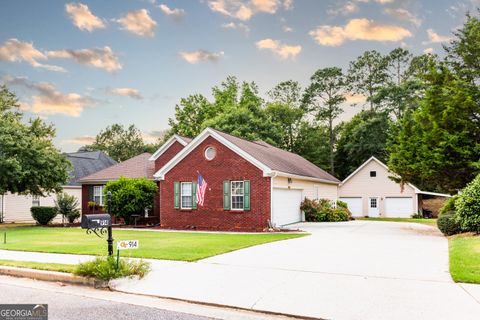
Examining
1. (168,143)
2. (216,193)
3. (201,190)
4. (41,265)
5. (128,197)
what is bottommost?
(41,265)

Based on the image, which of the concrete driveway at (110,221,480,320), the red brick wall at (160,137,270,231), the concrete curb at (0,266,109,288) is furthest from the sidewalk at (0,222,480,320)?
the red brick wall at (160,137,270,231)

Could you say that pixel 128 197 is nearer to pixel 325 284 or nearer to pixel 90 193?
pixel 90 193

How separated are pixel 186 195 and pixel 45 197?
14.2 m

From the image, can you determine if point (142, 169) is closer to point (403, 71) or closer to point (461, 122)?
point (461, 122)

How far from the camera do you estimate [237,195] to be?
21969 mm

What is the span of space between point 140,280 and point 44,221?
877 inches

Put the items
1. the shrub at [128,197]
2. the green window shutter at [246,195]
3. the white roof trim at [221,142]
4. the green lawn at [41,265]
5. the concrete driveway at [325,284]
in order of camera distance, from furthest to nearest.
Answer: the shrub at [128,197] < the green window shutter at [246,195] < the white roof trim at [221,142] < the green lawn at [41,265] < the concrete driveway at [325,284]

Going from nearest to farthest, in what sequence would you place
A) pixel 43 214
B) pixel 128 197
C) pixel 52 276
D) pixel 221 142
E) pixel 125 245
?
pixel 125 245 → pixel 52 276 → pixel 221 142 → pixel 128 197 → pixel 43 214

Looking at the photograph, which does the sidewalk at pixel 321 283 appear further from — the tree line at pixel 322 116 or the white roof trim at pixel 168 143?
the white roof trim at pixel 168 143

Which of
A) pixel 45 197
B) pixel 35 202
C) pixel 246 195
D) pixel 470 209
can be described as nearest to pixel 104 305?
pixel 470 209

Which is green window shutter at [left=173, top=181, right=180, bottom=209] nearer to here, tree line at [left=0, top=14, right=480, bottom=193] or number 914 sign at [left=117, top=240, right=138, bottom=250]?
tree line at [left=0, top=14, right=480, bottom=193]

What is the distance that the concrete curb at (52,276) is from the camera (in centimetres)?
836

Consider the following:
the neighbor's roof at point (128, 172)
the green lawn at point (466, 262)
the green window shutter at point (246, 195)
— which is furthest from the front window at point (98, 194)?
the green lawn at point (466, 262)

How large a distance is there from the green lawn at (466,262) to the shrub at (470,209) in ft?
6.43
